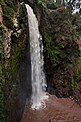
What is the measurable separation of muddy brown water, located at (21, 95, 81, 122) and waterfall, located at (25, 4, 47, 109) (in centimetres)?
49

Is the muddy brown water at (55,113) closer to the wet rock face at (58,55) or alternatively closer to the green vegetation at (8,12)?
the wet rock face at (58,55)

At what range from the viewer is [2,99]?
7.52 m

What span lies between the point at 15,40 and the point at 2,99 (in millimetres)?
2878

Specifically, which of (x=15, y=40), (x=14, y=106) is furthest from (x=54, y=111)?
(x=15, y=40)

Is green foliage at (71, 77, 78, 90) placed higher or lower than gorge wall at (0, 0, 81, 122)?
lower

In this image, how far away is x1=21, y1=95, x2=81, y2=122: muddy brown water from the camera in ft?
36.8

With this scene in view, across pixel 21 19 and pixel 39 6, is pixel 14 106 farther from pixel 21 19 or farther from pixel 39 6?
pixel 39 6

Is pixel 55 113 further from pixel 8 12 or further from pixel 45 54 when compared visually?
pixel 8 12

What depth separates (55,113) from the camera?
1202 cm

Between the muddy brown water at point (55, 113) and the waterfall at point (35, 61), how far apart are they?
1.62ft

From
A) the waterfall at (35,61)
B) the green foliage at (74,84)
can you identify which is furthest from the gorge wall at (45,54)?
the waterfall at (35,61)

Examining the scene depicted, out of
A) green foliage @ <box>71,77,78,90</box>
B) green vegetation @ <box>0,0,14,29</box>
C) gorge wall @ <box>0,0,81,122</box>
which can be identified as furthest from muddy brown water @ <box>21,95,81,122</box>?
green vegetation @ <box>0,0,14,29</box>

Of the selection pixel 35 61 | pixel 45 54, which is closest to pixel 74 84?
pixel 45 54

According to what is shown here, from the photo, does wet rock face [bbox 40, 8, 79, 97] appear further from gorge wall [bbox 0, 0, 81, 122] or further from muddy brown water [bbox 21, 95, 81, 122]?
muddy brown water [bbox 21, 95, 81, 122]
